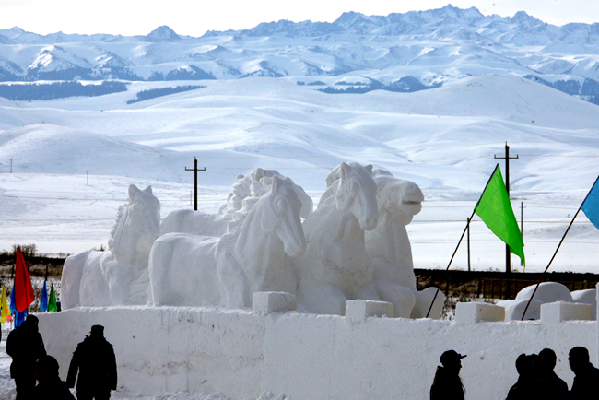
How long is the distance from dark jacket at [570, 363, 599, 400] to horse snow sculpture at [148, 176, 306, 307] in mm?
5550

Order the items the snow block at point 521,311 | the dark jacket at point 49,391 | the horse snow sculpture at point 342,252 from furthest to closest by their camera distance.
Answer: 1. the snow block at point 521,311
2. the horse snow sculpture at point 342,252
3. the dark jacket at point 49,391

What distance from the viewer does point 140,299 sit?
15258 millimetres

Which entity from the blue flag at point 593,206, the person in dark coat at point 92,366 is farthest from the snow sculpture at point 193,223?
the blue flag at point 593,206

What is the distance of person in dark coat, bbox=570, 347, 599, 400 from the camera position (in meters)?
6.64

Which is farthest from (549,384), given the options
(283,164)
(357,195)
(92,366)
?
(283,164)

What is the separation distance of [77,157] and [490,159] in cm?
5621

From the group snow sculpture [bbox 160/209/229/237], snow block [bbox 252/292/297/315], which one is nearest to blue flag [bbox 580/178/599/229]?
snow block [bbox 252/292/297/315]

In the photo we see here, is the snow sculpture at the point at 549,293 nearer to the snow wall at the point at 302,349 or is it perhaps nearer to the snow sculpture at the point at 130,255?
the snow wall at the point at 302,349

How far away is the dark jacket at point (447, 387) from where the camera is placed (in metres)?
7.27

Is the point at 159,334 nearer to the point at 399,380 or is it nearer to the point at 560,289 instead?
the point at 399,380

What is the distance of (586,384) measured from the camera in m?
6.66

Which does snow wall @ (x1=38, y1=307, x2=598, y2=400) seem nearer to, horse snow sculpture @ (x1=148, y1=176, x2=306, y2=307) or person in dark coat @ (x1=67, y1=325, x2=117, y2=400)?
horse snow sculpture @ (x1=148, y1=176, x2=306, y2=307)

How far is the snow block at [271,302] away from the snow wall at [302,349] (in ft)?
0.30

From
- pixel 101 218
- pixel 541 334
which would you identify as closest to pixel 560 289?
pixel 541 334
